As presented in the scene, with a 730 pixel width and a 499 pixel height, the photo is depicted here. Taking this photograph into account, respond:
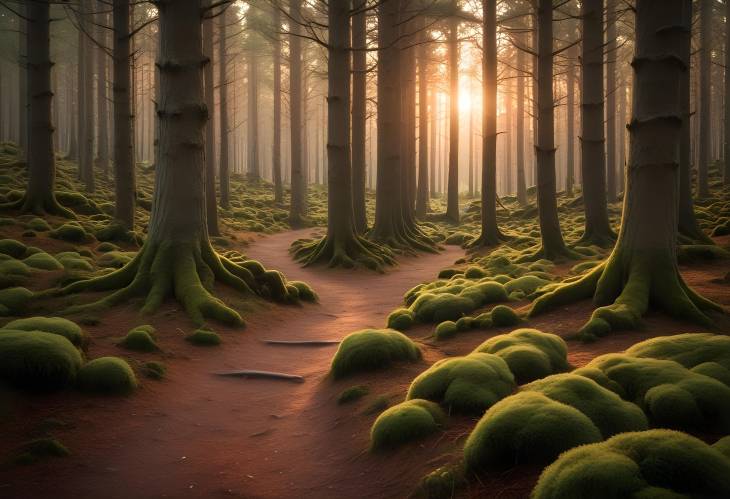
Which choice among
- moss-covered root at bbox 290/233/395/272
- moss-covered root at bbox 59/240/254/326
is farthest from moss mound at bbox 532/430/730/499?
moss-covered root at bbox 290/233/395/272

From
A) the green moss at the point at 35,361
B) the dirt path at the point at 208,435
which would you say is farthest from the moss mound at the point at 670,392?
the green moss at the point at 35,361

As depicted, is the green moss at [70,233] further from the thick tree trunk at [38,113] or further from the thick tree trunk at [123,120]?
the thick tree trunk at [38,113]

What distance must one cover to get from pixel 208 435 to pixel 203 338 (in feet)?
8.89

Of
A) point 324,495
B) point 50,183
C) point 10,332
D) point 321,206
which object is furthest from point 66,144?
point 324,495

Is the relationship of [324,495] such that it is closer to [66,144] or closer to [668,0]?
[668,0]

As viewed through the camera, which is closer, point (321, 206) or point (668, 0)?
point (668, 0)

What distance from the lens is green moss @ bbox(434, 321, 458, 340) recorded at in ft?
25.9

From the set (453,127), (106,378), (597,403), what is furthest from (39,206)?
(453,127)

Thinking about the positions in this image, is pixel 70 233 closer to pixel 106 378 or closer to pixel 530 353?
pixel 106 378

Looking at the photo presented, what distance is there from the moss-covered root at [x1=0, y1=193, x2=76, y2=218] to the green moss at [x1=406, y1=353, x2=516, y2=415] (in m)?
14.5

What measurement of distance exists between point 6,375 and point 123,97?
11766 mm

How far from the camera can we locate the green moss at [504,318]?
794cm

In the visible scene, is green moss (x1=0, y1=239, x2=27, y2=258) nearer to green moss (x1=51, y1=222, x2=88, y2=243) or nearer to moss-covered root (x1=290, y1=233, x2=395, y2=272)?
green moss (x1=51, y1=222, x2=88, y2=243)

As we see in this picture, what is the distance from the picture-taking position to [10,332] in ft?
18.6
